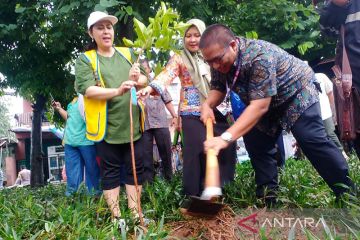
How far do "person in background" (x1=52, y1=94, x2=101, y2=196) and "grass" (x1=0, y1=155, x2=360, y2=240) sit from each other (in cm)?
77

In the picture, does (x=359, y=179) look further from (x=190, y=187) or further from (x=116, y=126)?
(x=116, y=126)

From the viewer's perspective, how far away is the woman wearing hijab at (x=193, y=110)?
11.8 feet

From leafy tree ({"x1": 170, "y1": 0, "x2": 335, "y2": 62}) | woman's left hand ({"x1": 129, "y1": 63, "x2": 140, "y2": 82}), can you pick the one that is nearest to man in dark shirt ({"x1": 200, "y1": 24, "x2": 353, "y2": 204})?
woman's left hand ({"x1": 129, "y1": 63, "x2": 140, "y2": 82})

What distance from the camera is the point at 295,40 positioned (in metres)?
7.47

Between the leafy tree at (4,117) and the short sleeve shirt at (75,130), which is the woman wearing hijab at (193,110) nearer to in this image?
the short sleeve shirt at (75,130)

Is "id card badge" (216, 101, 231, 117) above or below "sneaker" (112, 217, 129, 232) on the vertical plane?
above

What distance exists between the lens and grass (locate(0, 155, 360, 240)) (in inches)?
107

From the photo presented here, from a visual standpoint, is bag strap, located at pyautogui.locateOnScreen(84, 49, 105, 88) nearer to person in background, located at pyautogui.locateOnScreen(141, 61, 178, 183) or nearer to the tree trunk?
person in background, located at pyautogui.locateOnScreen(141, 61, 178, 183)

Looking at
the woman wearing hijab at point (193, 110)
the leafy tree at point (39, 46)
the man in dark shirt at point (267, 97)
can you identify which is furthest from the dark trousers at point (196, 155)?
the leafy tree at point (39, 46)

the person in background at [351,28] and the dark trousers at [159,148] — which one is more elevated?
the person in background at [351,28]

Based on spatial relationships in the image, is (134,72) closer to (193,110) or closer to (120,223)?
(193,110)

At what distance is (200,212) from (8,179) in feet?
84.2

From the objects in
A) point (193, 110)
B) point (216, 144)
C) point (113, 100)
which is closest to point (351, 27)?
point (193, 110)

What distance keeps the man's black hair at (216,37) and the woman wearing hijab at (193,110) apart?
2.55 feet
